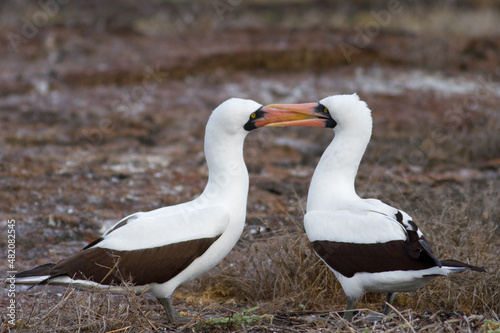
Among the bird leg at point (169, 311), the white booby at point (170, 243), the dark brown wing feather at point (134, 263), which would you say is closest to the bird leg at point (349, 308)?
the white booby at point (170, 243)

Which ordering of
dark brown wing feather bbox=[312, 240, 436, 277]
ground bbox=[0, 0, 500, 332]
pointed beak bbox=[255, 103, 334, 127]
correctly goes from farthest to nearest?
pointed beak bbox=[255, 103, 334, 127]
ground bbox=[0, 0, 500, 332]
dark brown wing feather bbox=[312, 240, 436, 277]

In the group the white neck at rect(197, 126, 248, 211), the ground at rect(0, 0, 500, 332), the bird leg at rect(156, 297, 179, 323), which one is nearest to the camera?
the bird leg at rect(156, 297, 179, 323)

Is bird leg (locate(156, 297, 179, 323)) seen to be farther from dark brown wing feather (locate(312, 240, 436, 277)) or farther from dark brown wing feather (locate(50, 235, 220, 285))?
dark brown wing feather (locate(312, 240, 436, 277))

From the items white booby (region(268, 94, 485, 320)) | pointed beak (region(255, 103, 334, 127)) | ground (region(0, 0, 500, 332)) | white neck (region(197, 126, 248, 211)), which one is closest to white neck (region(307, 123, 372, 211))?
white booby (region(268, 94, 485, 320))

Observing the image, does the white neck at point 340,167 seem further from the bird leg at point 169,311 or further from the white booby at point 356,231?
the bird leg at point 169,311

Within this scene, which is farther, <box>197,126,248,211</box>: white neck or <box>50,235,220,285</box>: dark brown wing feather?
<box>197,126,248,211</box>: white neck

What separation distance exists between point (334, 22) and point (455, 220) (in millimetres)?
14059

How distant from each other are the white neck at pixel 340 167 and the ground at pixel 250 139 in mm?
360

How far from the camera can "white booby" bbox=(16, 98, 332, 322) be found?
16.3 feet

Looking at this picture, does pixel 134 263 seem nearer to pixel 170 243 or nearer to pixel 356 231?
pixel 170 243

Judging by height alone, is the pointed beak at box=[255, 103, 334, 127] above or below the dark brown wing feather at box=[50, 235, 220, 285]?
above

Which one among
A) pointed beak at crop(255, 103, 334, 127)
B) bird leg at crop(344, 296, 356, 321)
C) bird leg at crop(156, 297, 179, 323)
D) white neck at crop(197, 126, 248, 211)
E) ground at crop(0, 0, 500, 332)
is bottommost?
ground at crop(0, 0, 500, 332)

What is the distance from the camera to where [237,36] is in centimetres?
1705

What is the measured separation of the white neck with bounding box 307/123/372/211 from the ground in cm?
36
